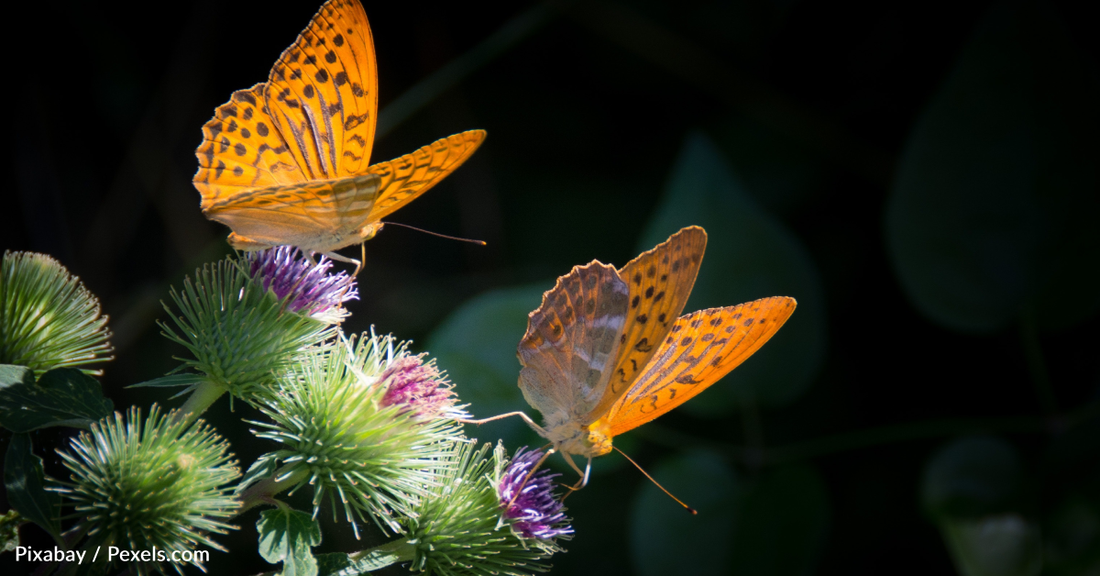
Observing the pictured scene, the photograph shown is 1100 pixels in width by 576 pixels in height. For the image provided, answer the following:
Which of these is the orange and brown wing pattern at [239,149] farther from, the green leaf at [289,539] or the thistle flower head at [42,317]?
the green leaf at [289,539]

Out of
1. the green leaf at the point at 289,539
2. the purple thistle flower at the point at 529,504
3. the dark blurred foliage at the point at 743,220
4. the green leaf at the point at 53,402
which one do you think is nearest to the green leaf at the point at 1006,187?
the dark blurred foliage at the point at 743,220

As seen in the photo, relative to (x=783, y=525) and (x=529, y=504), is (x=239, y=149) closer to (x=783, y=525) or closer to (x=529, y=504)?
(x=529, y=504)

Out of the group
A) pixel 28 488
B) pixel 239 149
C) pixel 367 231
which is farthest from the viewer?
pixel 367 231

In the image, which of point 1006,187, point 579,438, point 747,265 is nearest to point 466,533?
point 579,438

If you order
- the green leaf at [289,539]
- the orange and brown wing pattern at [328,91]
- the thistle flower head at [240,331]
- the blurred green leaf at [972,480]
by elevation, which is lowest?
the blurred green leaf at [972,480]

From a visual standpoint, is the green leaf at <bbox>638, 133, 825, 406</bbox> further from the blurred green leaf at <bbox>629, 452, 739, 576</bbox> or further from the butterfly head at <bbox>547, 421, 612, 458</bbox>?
the butterfly head at <bbox>547, 421, 612, 458</bbox>

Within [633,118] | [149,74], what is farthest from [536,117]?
[149,74]
